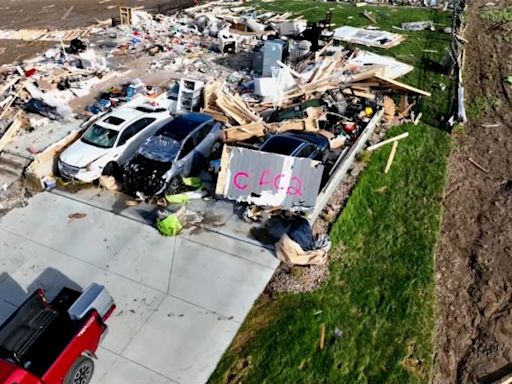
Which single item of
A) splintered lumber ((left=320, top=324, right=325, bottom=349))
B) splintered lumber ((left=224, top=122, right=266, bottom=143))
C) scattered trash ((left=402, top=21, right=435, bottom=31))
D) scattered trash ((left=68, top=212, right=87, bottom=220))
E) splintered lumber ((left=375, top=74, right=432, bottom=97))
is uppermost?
splintered lumber ((left=375, top=74, right=432, bottom=97))

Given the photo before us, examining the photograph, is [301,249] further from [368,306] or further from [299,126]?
[299,126]

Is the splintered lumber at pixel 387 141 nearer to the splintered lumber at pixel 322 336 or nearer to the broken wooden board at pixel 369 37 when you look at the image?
the splintered lumber at pixel 322 336

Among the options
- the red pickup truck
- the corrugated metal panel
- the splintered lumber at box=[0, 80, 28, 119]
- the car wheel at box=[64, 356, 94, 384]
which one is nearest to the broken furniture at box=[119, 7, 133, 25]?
the splintered lumber at box=[0, 80, 28, 119]

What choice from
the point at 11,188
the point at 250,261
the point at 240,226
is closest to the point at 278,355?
the point at 250,261

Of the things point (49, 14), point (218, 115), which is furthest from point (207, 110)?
point (49, 14)

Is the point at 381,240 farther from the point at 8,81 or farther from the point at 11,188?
the point at 8,81

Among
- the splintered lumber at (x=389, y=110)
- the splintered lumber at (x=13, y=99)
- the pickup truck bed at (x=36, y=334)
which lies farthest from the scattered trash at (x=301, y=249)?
the splintered lumber at (x=13, y=99)

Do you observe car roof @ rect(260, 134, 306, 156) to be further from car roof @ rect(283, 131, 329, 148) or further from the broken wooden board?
the broken wooden board

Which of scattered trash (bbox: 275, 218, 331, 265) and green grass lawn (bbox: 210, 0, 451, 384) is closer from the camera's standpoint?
green grass lawn (bbox: 210, 0, 451, 384)
